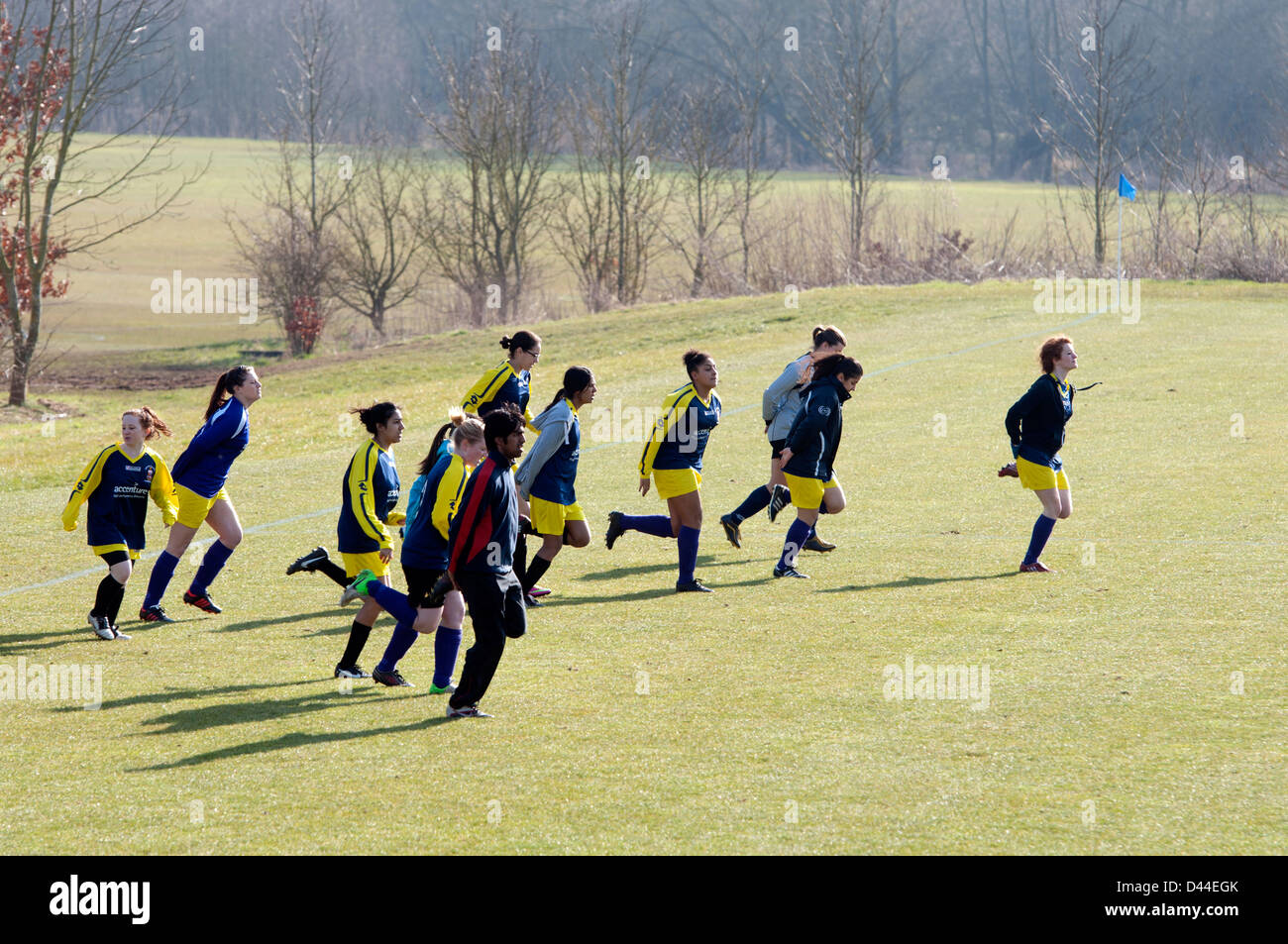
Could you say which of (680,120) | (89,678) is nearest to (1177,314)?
(89,678)

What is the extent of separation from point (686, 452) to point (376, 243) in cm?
5368

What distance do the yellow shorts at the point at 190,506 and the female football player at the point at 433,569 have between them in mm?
2810

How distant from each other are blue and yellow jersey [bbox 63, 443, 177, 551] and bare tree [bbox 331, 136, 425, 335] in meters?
44.9

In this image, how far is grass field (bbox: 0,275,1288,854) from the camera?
20.4ft

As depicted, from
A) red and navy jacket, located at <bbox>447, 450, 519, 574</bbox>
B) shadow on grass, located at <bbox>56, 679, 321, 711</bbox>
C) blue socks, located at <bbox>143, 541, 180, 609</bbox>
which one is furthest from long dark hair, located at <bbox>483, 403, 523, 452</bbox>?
blue socks, located at <bbox>143, 541, 180, 609</bbox>

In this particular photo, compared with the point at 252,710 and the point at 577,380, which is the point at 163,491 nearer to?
the point at 252,710

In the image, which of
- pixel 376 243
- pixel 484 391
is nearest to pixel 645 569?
pixel 484 391

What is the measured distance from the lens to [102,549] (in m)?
10.0

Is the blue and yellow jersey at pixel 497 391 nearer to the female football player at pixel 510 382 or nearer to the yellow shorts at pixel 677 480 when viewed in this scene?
the female football player at pixel 510 382

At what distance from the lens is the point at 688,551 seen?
37.2ft

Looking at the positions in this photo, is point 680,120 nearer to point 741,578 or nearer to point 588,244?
point 588,244

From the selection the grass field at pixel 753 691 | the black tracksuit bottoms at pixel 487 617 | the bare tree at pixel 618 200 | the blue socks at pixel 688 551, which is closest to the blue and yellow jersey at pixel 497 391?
the grass field at pixel 753 691

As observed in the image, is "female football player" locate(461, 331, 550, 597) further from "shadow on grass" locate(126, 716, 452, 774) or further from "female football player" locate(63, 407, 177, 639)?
"shadow on grass" locate(126, 716, 452, 774)

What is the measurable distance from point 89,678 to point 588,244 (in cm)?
4921
